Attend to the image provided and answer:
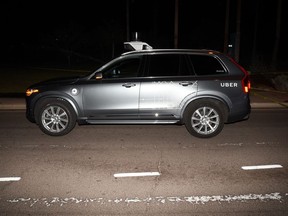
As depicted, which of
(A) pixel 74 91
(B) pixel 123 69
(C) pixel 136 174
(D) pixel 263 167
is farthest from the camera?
(B) pixel 123 69

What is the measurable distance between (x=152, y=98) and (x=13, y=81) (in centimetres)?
1274

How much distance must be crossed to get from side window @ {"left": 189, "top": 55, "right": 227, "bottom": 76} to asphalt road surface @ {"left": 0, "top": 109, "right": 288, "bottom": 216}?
4.59 ft

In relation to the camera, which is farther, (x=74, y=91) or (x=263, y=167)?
(x=74, y=91)

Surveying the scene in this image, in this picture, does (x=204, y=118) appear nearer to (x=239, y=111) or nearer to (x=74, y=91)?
(x=239, y=111)

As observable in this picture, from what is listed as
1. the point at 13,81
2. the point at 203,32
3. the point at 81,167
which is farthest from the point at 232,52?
the point at 203,32

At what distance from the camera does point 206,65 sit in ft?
24.6

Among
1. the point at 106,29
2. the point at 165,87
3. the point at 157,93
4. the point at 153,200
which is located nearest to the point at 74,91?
the point at 157,93

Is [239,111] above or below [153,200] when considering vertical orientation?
above

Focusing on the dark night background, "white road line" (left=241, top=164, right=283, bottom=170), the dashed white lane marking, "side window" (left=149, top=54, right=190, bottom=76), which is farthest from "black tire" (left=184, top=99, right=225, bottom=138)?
the dark night background

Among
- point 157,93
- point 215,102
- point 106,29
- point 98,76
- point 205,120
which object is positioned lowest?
point 205,120

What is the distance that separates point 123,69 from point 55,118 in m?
1.80

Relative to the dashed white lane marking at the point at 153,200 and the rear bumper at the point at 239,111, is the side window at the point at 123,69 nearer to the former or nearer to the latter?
the rear bumper at the point at 239,111

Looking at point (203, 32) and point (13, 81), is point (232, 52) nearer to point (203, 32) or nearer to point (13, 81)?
point (13, 81)

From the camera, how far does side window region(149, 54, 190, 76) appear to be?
7461 millimetres
